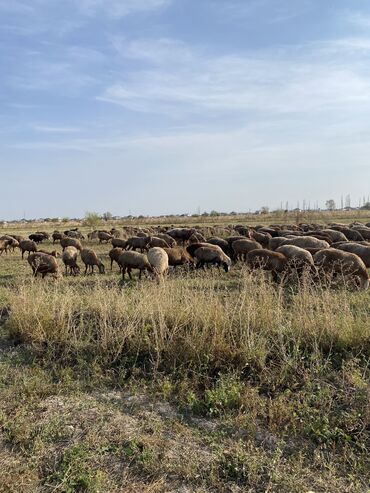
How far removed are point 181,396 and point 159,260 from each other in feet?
34.6

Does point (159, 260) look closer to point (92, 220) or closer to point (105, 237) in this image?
point (105, 237)

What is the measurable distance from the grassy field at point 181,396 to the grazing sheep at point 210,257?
9954 mm

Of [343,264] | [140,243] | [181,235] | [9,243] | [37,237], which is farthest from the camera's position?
[37,237]

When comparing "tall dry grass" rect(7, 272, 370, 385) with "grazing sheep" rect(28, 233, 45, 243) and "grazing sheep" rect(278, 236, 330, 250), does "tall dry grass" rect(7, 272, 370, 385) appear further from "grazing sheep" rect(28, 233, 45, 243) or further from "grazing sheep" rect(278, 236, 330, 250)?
"grazing sheep" rect(28, 233, 45, 243)

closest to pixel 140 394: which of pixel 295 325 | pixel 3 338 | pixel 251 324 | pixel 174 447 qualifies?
pixel 174 447

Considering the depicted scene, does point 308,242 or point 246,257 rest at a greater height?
point 308,242

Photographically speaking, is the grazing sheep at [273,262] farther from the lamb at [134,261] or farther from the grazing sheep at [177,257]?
the lamb at [134,261]

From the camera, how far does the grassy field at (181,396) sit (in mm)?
3773

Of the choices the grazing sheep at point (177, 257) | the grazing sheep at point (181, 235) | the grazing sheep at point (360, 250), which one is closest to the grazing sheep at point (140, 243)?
the grazing sheep at point (177, 257)

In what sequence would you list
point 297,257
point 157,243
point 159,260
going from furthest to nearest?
point 157,243, point 159,260, point 297,257

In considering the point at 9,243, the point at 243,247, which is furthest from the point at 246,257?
the point at 9,243

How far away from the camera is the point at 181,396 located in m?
5.12

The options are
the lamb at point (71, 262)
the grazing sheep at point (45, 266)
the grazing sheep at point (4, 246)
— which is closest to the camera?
the grazing sheep at point (45, 266)

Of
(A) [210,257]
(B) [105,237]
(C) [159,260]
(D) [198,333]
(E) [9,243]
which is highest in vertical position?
(B) [105,237]
